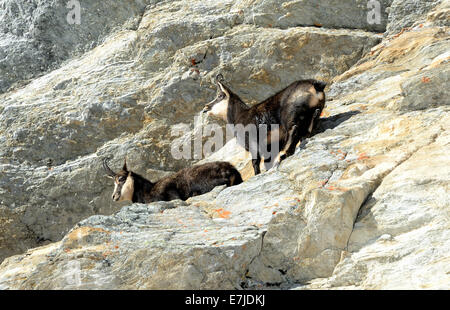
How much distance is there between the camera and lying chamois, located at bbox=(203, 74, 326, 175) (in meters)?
8.21

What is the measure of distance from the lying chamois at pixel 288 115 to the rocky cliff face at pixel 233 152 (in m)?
0.28

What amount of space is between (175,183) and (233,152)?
1.32 meters

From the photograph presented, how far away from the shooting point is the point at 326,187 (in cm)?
611

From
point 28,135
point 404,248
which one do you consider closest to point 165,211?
point 404,248

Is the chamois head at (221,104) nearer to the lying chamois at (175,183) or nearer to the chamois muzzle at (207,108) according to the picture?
the chamois muzzle at (207,108)

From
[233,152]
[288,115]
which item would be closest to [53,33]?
[233,152]

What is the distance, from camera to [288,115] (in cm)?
837

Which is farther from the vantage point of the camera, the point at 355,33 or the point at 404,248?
the point at 355,33

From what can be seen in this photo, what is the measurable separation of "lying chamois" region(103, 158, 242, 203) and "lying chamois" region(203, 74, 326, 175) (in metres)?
0.51

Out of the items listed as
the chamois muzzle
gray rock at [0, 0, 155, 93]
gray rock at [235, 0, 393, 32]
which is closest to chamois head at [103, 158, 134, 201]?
the chamois muzzle

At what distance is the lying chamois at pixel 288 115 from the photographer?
26.9 feet

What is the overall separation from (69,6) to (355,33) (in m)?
5.94

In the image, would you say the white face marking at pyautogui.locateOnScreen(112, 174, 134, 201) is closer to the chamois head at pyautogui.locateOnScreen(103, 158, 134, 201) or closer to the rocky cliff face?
the chamois head at pyautogui.locateOnScreen(103, 158, 134, 201)
